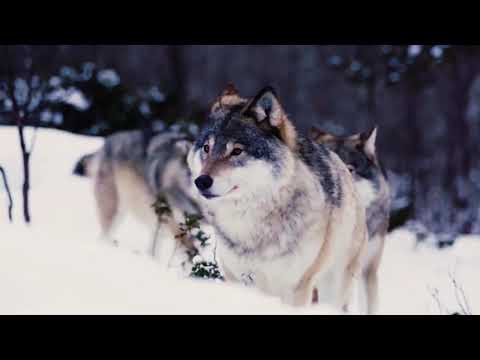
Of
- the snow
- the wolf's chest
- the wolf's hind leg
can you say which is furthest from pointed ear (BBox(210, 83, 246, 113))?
the snow

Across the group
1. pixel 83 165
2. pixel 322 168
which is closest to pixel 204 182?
pixel 322 168

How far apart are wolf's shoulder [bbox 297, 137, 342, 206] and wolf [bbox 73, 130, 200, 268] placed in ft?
10.9

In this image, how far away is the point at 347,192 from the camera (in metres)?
4.45

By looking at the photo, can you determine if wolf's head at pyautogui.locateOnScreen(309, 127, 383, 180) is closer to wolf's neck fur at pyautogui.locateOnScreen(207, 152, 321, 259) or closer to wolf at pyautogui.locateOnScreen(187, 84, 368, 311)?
wolf at pyautogui.locateOnScreen(187, 84, 368, 311)

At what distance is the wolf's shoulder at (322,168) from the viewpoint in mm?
4219

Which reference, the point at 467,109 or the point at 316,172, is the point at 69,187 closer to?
the point at 316,172

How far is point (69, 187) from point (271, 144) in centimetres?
458

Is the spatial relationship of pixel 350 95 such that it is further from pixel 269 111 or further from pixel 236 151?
pixel 236 151

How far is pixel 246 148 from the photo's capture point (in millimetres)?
4066

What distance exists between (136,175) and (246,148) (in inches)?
154

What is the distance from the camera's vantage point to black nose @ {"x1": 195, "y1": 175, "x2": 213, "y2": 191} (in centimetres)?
385

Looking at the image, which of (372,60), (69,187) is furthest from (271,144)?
(372,60)

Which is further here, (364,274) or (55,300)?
(364,274)
